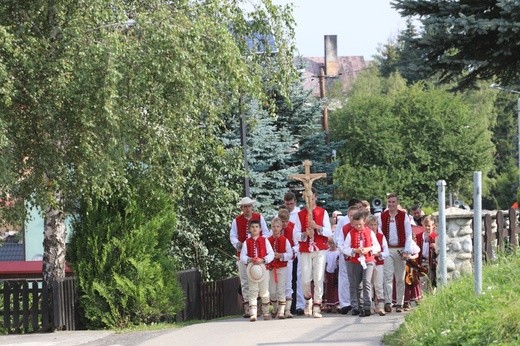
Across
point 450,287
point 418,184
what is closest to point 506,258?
point 450,287

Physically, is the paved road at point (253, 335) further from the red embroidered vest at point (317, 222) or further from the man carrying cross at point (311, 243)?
the red embroidered vest at point (317, 222)

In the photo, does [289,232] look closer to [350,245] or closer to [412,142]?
[350,245]

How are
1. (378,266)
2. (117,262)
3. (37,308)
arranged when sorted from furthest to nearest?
(37,308) → (378,266) → (117,262)

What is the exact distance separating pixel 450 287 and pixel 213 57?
16.5 ft

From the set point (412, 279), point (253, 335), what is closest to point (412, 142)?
point (412, 279)

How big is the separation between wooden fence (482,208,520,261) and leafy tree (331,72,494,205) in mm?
43580

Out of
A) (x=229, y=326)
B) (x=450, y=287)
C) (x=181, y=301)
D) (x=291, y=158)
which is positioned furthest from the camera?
(x=291, y=158)

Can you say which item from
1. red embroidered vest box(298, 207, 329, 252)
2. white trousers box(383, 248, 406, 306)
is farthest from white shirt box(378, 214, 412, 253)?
red embroidered vest box(298, 207, 329, 252)

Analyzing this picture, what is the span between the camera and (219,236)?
31.2 metres

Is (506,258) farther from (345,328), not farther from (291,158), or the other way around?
(291,158)

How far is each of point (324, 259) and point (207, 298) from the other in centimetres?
610

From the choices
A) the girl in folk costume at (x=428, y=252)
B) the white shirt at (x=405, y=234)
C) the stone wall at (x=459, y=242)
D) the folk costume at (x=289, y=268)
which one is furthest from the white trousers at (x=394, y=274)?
the folk costume at (x=289, y=268)

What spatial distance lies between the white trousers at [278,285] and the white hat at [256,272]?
37cm

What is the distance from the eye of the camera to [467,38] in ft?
64.3
